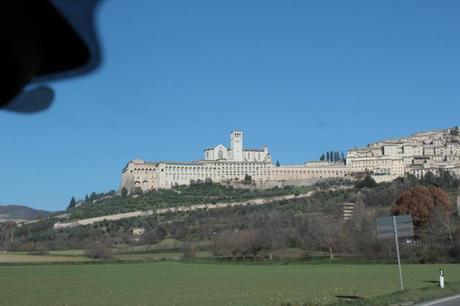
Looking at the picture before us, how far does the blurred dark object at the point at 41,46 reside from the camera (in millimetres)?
3854

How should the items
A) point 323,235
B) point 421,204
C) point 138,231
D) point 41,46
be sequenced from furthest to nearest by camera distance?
point 138,231 < point 421,204 < point 323,235 < point 41,46

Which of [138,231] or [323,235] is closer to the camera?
[323,235]

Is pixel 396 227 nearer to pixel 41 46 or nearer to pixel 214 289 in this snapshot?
pixel 214 289

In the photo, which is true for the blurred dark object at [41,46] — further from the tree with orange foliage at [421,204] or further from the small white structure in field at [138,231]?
the small white structure in field at [138,231]

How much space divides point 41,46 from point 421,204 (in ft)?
377

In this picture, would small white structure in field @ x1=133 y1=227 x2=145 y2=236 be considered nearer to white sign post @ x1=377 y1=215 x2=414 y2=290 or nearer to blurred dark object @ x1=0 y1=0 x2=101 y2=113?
white sign post @ x1=377 y1=215 x2=414 y2=290

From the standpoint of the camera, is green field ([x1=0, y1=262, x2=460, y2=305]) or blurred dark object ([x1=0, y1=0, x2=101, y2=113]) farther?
green field ([x1=0, y1=262, x2=460, y2=305])

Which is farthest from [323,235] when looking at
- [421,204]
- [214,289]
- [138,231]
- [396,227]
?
[396,227]

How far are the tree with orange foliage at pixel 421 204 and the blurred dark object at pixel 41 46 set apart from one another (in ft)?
361

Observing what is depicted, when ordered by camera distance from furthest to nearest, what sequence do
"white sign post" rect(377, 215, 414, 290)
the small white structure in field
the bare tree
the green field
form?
the small white structure in field < the bare tree < the green field < "white sign post" rect(377, 215, 414, 290)

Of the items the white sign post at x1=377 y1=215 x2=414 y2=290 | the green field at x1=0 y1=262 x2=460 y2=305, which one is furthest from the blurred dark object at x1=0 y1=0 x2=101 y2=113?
the white sign post at x1=377 y1=215 x2=414 y2=290

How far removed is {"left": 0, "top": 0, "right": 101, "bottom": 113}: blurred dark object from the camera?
12.6 feet

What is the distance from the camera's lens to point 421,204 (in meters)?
113

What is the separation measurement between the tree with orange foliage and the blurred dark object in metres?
110
